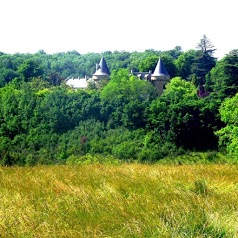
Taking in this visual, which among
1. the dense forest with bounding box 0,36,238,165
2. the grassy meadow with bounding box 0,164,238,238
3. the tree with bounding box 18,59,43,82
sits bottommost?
the dense forest with bounding box 0,36,238,165

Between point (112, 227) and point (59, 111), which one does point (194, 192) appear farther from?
point (59, 111)

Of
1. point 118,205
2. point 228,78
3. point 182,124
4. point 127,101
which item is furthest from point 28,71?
point 118,205

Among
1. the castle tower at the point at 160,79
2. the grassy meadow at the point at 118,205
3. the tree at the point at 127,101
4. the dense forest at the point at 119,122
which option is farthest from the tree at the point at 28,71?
the grassy meadow at the point at 118,205

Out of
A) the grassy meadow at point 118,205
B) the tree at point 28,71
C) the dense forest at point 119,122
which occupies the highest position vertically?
the grassy meadow at point 118,205

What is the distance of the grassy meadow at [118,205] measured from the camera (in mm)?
3410

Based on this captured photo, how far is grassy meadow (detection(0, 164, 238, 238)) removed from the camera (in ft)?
11.2

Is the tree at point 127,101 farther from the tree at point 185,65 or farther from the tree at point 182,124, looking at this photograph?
the tree at point 185,65

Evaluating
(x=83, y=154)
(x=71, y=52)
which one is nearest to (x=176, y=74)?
(x=83, y=154)

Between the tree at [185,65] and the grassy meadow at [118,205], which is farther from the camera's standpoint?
the tree at [185,65]

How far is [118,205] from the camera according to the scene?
4.14 metres

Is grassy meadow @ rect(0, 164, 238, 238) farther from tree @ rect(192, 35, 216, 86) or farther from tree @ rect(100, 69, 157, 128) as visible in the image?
tree @ rect(192, 35, 216, 86)

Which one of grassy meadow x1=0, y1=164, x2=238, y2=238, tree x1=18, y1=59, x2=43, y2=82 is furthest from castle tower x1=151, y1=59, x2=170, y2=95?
grassy meadow x1=0, y1=164, x2=238, y2=238

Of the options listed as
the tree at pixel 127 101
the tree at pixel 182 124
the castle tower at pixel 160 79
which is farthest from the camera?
the castle tower at pixel 160 79

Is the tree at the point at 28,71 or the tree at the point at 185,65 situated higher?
the tree at the point at 185,65
